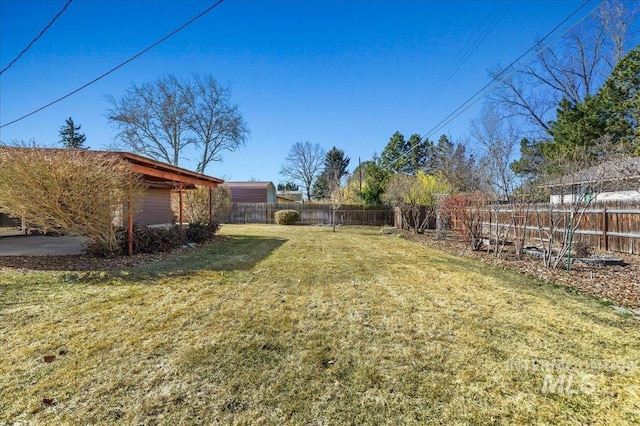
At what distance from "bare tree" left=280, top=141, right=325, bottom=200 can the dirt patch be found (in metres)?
34.3

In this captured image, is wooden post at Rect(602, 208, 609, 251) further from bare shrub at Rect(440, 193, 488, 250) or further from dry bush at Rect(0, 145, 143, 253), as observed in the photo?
dry bush at Rect(0, 145, 143, 253)

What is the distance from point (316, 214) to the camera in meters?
23.6

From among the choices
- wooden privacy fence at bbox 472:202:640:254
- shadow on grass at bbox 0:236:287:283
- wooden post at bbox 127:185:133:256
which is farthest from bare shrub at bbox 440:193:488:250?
wooden post at bbox 127:185:133:256

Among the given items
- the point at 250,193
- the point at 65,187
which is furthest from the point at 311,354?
the point at 250,193

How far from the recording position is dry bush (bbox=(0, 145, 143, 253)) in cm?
626

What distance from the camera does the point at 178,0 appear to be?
6961 mm

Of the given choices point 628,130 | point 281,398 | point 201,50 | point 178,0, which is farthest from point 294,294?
point 628,130

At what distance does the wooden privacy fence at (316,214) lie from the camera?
22.7 m

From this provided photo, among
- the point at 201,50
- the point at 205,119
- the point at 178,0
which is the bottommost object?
the point at 178,0

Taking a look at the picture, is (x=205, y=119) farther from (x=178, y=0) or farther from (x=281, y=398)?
(x=281, y=398)

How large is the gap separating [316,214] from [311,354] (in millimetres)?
20789

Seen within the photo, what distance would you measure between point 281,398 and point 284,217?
2023 cm

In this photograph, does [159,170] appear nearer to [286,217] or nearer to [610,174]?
[610,174]

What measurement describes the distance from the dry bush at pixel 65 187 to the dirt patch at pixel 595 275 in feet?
29.1
